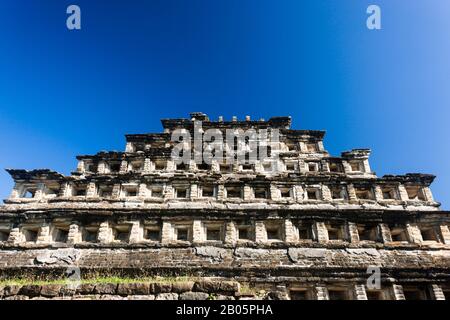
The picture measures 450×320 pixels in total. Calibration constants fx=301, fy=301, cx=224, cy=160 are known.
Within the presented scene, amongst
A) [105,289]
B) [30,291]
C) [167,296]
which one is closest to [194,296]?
[167,296]

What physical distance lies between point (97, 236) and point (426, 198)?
69.7 feet

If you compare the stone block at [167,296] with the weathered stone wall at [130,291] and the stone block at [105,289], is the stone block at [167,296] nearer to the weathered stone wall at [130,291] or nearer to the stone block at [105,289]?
the weathered stone wall at [130,291]

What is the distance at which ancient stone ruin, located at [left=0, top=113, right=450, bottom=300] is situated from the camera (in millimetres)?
16188

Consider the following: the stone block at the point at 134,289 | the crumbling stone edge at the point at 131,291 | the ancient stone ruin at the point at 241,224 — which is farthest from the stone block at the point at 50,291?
the ancient stone ruin at the point at 241,224

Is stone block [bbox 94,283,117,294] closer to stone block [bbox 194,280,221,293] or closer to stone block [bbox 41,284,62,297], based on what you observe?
stone block [bbox 41,284,62,297]

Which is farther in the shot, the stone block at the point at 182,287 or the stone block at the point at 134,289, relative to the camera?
the stone block at the point at 134,289

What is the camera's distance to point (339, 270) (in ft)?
53.0

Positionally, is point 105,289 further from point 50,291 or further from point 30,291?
point 30,291

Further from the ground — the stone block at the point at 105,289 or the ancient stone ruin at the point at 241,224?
the ancient stone ruin at the point at 241,224

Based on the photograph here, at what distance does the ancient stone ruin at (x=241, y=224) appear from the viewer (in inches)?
637

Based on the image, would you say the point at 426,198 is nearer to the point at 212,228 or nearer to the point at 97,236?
the point at 212,228

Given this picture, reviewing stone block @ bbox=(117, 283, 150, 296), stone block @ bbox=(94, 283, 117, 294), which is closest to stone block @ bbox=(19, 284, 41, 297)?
stone block @ bbox=(94, 283, 117, 294)

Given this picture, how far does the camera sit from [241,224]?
18.4 metres
